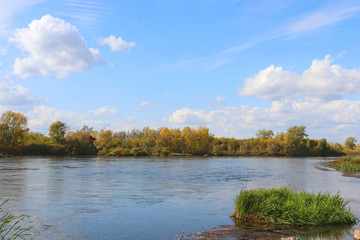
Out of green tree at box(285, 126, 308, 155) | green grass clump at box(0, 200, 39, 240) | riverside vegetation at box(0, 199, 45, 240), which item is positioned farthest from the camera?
green tree at box(285, 126, 308, 155)

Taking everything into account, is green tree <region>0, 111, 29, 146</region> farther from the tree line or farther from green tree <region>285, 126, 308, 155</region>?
green tree <region>285, 126, 308, 155</region>

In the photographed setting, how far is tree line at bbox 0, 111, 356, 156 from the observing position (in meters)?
106

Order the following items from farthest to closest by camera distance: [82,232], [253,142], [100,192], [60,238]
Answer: [253,142], [100,192], [82,232], [60,238]

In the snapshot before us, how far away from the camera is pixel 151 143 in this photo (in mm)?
129250

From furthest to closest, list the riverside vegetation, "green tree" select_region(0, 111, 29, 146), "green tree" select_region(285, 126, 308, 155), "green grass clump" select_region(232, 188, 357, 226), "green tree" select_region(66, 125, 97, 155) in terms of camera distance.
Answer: "green tree" select_region(285, 126, 308, 155), "green tree" select_region(66, 125, 97, 155), "green tree" select_region(0, 111, 29, 146), "green grass clump" select_region(232, 188, 357, 226), the riverside vegetation

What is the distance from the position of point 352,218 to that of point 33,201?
18.8 meters

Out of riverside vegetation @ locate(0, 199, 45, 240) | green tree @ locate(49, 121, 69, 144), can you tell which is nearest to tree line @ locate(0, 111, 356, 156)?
green tree @ locate(49, 121, 69, 144)

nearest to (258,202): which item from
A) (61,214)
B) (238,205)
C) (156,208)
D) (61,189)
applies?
(238,205)

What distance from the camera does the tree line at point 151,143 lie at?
349ft

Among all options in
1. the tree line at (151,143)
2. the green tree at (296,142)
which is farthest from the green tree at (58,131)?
the green tree at (296,142)

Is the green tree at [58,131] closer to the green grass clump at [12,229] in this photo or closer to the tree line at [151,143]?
the tree line at [151,143]

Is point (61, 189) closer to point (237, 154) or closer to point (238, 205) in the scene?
point (238, 205)

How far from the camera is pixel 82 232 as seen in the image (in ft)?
44.6

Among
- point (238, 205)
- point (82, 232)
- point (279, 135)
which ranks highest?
point (279, 135)
